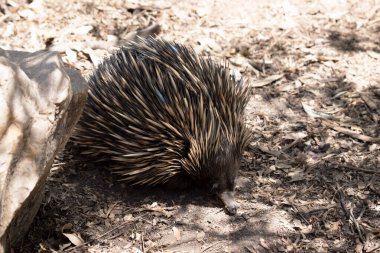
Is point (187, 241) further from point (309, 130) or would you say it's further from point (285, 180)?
point (309, 130)

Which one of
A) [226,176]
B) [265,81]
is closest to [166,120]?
[226,176]

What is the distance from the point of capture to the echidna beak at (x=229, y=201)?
13.4ft

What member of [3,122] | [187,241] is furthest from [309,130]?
[3,122]

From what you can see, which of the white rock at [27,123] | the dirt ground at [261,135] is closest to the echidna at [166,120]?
the dirt ground at [261,135]

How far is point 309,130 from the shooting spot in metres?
5.12

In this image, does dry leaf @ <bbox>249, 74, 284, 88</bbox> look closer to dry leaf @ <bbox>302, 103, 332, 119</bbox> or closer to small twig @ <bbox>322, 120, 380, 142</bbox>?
dry leaf @ <bbox>302, 103, 332, 119</bbox>

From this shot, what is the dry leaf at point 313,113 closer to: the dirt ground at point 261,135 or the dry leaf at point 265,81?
the dirt ground at point 261,135

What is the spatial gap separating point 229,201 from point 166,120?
2.42 feet

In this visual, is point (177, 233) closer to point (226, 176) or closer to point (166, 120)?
point (226, 176)

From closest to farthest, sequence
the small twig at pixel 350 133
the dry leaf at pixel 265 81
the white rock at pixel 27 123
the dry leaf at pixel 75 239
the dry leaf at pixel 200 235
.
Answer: the white rock at pixel 27 123, the dry leaf at pixel 75 239, the dry leaf at pixel 200 235, the small twig at pixel 350 133, the dry leaf at pixel 265 81

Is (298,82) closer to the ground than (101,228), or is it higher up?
higher up

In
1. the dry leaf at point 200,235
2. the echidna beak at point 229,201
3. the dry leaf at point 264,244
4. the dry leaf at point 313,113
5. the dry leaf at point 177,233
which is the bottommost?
the dry leaf at point 177,233

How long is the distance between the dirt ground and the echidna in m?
0.26

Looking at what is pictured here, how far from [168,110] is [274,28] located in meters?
2.90
